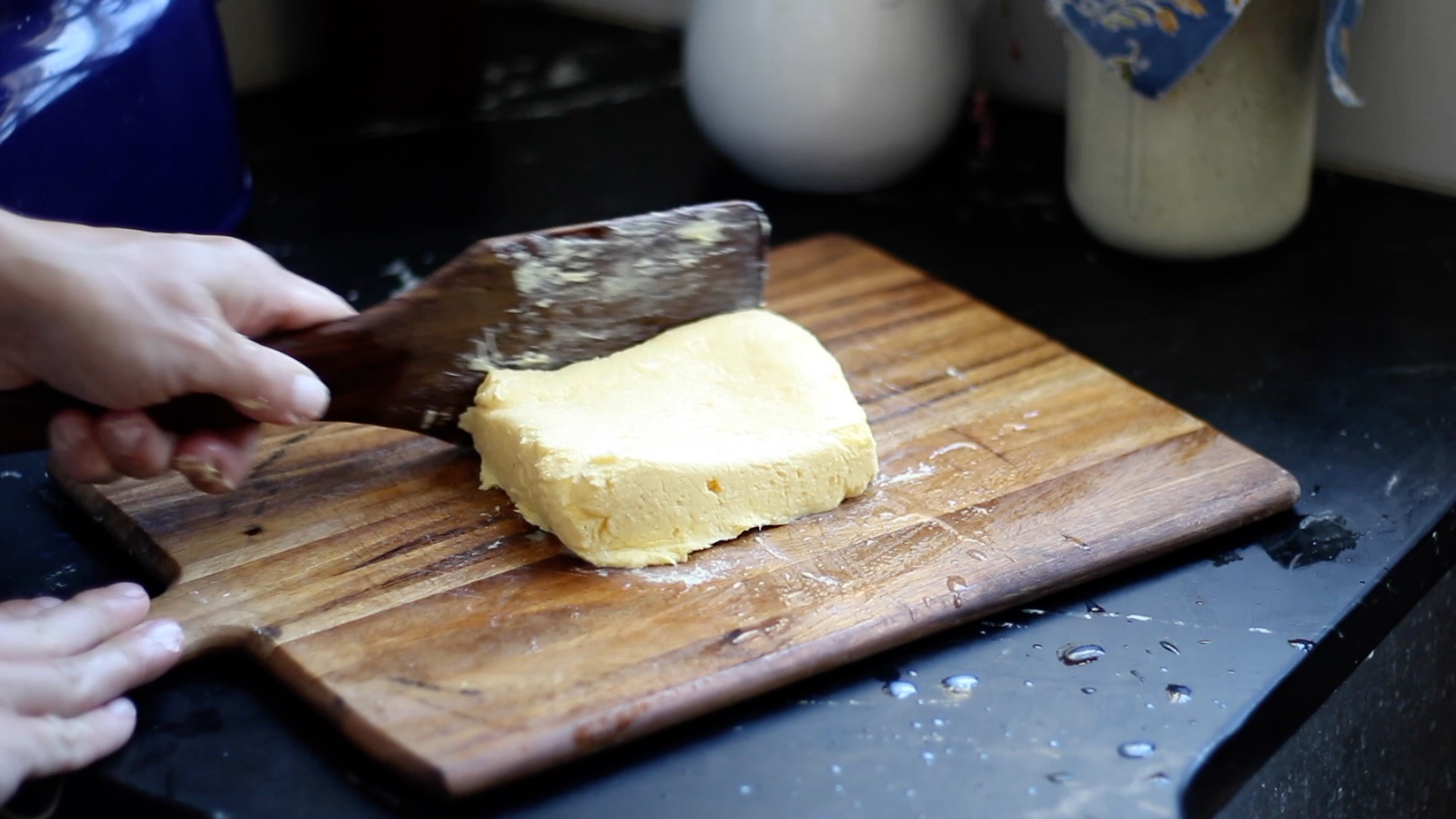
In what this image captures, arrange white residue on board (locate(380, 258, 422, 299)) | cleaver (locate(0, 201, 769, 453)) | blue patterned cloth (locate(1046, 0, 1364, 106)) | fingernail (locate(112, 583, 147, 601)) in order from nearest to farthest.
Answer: fingernail (locate(112, 583, 147, 601)) → cleaver (locate(0, 201, 769, 453)) → blue patterned cloth (locate(1046, 0, 1364, 106)) → white residue on board (locate(380, 258, 422, 299))

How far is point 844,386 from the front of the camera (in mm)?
941

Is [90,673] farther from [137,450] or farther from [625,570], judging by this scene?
[625,570]

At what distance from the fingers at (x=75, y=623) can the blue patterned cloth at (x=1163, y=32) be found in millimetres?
810

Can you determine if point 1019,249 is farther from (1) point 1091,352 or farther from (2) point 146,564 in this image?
(2) point 146,564

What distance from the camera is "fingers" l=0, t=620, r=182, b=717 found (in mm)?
683

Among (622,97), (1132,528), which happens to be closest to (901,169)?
(622,97)

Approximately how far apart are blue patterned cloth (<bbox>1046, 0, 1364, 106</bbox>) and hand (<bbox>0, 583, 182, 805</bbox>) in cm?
81

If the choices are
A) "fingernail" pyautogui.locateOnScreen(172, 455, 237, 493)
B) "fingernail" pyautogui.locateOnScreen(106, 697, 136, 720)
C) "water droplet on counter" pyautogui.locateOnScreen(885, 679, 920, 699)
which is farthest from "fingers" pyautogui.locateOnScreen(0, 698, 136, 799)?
"water droplet on counter" pyautogui.locateOnScreen(885, 679, 920, 699)

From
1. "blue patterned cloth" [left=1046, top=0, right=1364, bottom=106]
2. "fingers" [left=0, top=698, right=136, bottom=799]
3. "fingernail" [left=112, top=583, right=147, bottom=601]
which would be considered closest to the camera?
"fingers" [left=0, top=698, right=136, bottom=799]

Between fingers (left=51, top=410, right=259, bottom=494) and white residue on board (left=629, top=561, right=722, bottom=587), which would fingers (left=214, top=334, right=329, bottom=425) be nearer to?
fingers (left=51, top=410, right=259, bottom=494)

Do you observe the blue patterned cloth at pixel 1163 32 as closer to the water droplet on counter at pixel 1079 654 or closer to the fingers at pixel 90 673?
the water droplet on counter at pixel 1079 654

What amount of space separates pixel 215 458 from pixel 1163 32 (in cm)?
76

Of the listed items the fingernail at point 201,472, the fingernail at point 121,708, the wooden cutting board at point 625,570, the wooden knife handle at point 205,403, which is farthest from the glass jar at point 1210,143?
the fingernail at point 121,708

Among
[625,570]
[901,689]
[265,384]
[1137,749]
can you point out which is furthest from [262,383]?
[1137,749]
